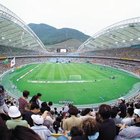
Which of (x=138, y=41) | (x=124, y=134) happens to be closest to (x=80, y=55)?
(x=138, y=41)

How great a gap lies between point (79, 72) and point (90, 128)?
58.5m

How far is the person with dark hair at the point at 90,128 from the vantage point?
458 cm

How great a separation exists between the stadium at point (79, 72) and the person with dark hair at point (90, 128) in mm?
A: 24310

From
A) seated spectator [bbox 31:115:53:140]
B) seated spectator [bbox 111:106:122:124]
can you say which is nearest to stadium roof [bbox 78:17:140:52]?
seated spectator [bbox 111:106:122:124]

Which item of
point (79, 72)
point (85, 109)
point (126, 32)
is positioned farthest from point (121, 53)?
point (85, 109)

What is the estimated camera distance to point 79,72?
2483 inches

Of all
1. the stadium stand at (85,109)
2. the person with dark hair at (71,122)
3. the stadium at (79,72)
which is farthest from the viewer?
the stadium at (79,72)

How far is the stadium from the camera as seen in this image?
35.7 m

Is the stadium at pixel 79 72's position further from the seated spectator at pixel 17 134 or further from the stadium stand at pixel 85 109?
the seated spectator at pixel 17 134

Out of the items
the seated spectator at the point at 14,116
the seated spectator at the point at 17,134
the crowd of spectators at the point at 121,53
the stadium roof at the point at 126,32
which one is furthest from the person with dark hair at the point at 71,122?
the crowd of spectators at the point at 121,53

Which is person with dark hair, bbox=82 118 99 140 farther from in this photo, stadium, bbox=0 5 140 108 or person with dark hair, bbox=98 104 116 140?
stadium, bbox=0 5 140 108

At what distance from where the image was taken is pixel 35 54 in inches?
4550

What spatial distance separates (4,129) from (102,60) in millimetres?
99757

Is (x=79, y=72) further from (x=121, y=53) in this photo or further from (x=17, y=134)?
(x=17, y=134)
